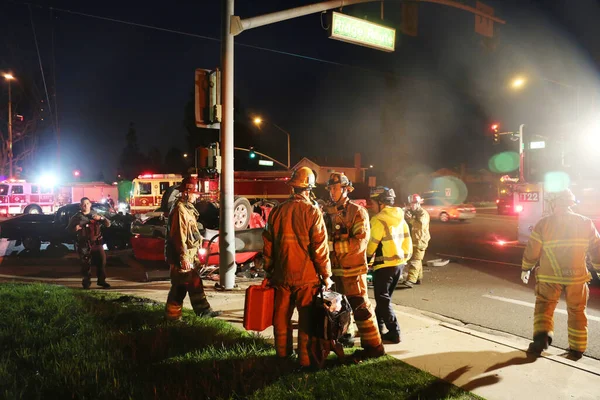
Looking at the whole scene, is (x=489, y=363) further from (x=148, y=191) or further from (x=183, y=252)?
(x=148, y=191)

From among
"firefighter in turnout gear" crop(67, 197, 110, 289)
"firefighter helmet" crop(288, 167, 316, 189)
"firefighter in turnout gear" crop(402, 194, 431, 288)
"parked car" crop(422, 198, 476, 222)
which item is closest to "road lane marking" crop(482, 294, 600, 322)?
"firefighter in turnout gear" crop(402, 194, 431, 288)

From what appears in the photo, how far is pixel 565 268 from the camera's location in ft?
15.2

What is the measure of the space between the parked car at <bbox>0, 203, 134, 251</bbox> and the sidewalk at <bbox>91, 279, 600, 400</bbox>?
871 centimetres

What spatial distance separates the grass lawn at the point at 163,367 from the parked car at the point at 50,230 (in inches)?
300

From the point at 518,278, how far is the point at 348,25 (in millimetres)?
6367

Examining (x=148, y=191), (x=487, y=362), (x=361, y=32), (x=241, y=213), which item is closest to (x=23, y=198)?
(x=148, y=191)

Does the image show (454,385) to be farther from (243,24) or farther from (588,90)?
(588,90)

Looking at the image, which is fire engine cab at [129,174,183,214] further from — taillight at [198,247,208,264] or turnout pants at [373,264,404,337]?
turnout pants at [373,264,404,337]

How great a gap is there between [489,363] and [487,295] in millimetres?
3676

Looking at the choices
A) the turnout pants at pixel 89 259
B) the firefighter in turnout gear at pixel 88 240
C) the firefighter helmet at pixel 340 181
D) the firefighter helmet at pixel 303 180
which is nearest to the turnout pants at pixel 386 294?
the firefighter helmet at pixel 340 181

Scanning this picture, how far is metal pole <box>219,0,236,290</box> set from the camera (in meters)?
7.83

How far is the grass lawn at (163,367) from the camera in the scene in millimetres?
3643

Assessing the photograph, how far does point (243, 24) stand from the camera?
795 cm

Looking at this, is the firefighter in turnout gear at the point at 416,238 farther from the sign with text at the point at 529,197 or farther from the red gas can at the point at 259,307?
the red gas can at the point at 259,307
